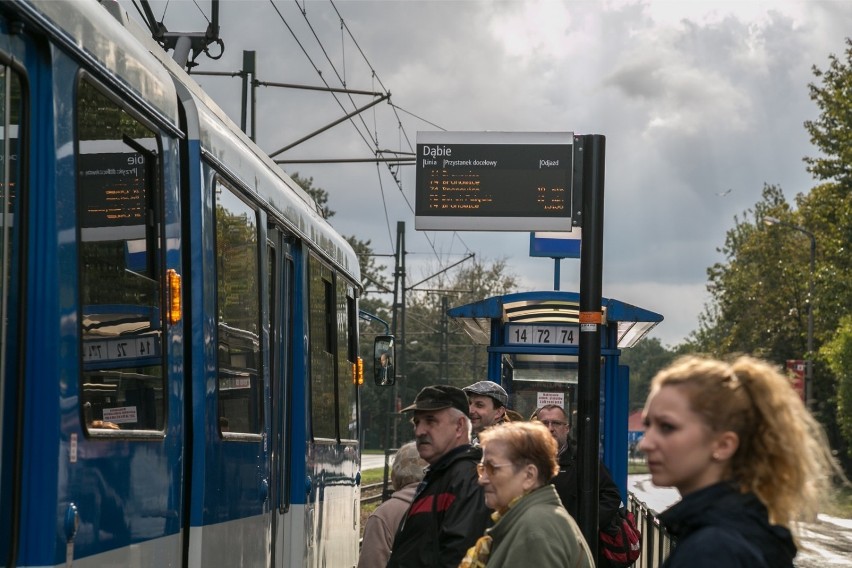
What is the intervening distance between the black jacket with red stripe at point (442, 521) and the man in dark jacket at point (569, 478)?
2875mm

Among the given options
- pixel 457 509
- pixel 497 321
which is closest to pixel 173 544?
pixel 457 509

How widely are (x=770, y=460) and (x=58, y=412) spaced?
225 centimetres

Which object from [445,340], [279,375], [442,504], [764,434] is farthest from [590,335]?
[445,340]

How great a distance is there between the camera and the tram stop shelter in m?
13.5

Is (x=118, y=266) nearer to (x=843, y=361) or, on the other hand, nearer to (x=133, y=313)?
(x=133, y=313)

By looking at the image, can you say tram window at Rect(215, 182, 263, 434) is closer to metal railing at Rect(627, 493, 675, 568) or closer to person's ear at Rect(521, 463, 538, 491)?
person's ear at Rect(521, 463, 538, 491)

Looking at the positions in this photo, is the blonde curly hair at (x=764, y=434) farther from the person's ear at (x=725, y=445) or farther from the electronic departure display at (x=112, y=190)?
the electronic departure display at (x=112, y=190)

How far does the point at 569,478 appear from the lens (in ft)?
A: 29.8

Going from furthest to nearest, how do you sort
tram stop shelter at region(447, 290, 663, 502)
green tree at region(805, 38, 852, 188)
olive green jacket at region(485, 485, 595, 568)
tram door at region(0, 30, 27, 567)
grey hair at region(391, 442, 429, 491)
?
green tree at region(805, 38, 852, 188)
tram stop shelter at region(447, 290, 663, 502)
grey hair at region(391, 442, 429, 491)
olive green jacket at region(485, 485, 595, 568)
tram door at region(0, 30, 27, 567)

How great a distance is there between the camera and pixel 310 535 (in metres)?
9.91

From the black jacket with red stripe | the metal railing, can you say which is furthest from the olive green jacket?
the metal railing

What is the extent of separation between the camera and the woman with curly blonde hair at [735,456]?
3068 millimetres

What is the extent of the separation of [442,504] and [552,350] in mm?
8301

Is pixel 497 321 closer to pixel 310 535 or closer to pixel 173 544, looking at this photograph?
pixel 310 535
